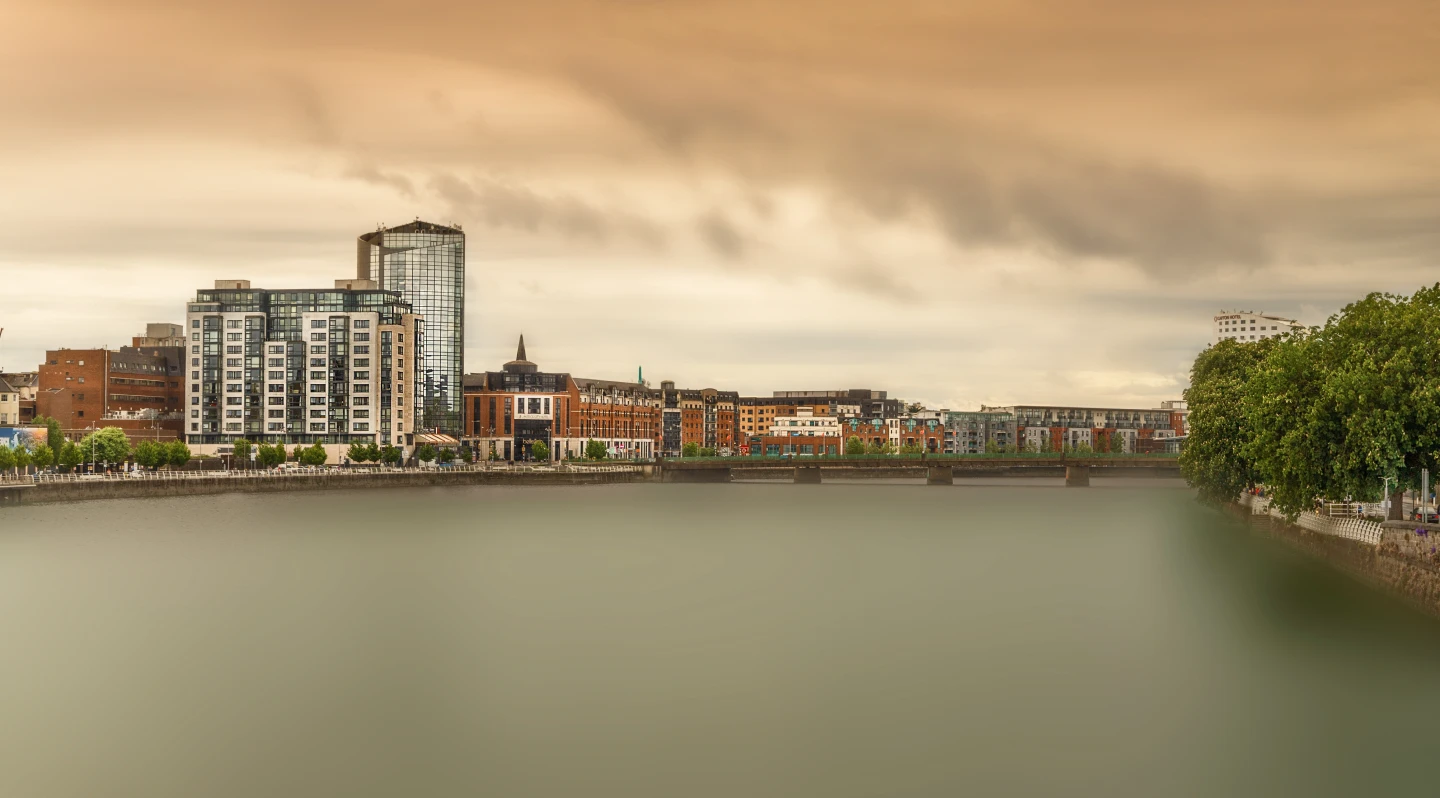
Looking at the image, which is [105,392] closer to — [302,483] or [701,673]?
[302,483]

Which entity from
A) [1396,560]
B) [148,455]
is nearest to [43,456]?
[148,455]

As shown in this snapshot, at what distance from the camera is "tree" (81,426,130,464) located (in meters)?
121

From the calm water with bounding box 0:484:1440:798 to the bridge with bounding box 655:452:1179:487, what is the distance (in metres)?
80.1

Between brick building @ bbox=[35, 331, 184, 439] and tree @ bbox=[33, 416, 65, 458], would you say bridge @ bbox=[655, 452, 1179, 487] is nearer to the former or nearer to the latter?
A: brick building @ bbox=[35, 331, 184, 439]

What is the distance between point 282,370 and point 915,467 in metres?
70.7

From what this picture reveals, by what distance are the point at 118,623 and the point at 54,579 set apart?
1222 centimetres

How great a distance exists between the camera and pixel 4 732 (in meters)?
26.6

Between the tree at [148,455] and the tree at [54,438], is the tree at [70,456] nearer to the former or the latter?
the tree at [54,438]

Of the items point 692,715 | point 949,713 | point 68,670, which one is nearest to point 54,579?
point 68,670

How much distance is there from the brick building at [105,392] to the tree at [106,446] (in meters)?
18.1

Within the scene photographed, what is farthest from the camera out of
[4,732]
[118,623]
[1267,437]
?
[1267,437]

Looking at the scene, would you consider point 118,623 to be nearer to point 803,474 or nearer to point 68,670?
point 68,670

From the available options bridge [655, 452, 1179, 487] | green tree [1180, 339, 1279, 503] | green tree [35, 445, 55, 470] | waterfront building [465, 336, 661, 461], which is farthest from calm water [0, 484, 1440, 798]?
waterfront building [465, 336, 661, 461]

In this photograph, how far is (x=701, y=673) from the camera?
32375 millimetres
